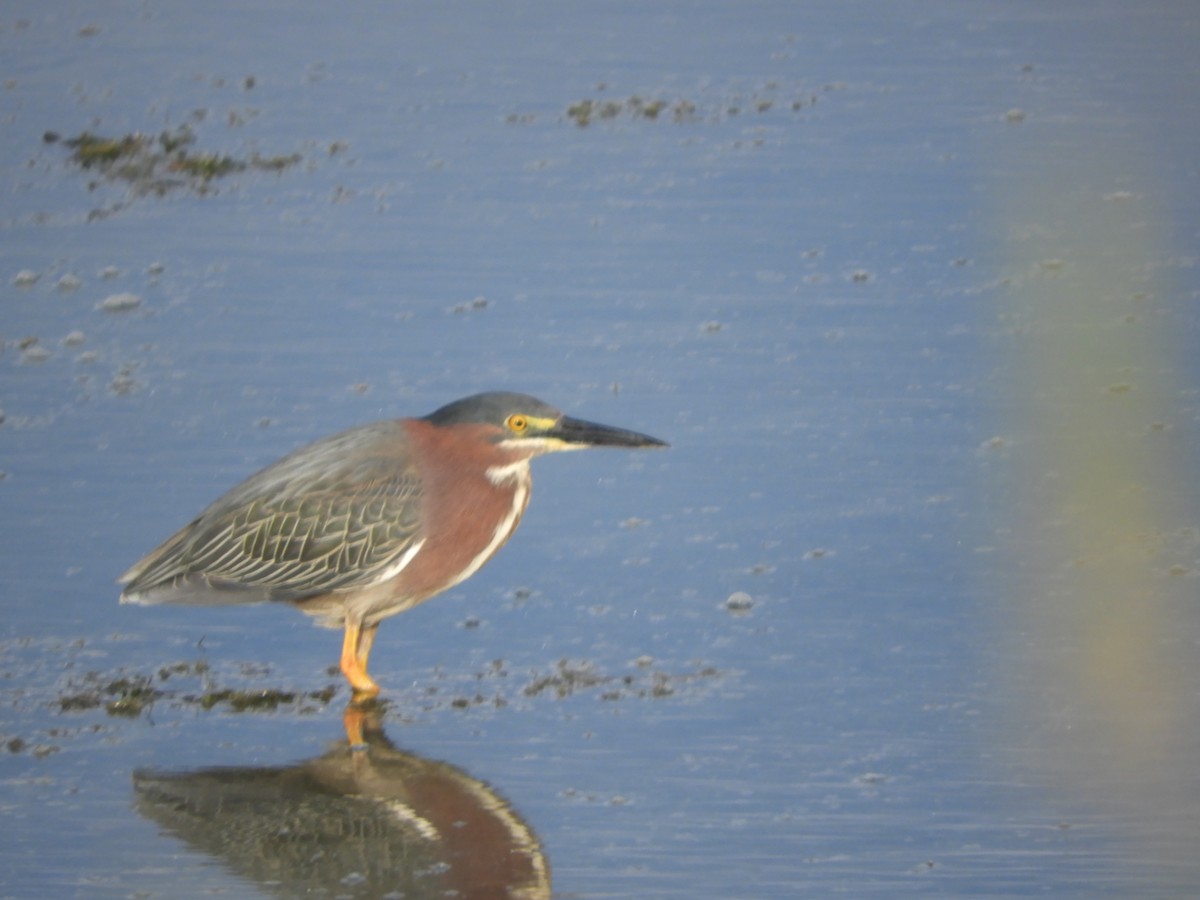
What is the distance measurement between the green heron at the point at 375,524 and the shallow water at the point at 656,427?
267 mm

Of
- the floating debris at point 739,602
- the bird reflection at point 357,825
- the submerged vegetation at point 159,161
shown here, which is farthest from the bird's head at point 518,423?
the submerged vegetation at point 159,161

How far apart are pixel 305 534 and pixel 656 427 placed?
2.43 metres

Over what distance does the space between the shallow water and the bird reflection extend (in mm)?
20

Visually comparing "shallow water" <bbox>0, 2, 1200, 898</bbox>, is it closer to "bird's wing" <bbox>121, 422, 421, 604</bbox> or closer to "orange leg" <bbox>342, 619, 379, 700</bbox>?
"orange leg" <bbox>342, 619, 379, 700</bbox>

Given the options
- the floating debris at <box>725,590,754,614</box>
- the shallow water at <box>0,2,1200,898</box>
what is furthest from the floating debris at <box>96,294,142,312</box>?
the floating debris at <box>725,590,754,614</box>

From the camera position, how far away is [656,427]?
9492 millimetres

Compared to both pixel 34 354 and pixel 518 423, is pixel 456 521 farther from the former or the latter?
pixel 34 354

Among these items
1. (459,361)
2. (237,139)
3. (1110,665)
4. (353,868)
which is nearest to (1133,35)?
(237,139)

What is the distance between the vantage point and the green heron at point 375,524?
288 inches

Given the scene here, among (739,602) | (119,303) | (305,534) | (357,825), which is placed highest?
(119,303)

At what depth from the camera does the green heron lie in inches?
288

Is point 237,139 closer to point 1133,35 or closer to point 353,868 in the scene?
point 1133,35

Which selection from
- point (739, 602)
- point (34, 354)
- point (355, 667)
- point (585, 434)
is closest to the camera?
point (355, 667)

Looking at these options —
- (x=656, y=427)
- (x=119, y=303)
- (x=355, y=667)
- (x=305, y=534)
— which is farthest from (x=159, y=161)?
(x=355, y=667)
